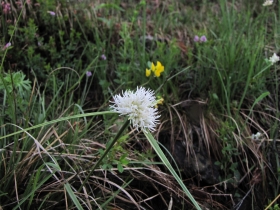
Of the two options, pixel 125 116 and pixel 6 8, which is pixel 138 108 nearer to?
pixel 125 116

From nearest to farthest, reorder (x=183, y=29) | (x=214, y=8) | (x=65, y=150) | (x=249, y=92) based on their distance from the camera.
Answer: (x=65, y=150) → (x=249, y=92) → (x=183, y=29) → (x=214, y=8)

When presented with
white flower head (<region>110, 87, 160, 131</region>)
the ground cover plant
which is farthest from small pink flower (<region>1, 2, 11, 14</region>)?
white flower head (<region>110, 87, 160, 131</region>)

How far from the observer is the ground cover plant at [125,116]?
153 centimetres

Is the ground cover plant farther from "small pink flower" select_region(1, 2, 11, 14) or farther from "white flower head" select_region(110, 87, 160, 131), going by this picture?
"white flower head" select_region(110, 87, 160, 131)

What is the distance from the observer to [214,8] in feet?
10.3

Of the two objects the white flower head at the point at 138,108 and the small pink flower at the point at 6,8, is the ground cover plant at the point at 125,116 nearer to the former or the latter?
the small pink flower at the point at 6,8

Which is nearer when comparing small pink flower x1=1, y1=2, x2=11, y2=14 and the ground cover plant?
the ground cover plant

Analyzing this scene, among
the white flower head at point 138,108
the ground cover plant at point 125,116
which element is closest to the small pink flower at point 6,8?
the ground cover plant at point 125,116

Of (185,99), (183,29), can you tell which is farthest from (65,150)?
(183,29)

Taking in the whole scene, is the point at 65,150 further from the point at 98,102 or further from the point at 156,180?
the point at 98,102

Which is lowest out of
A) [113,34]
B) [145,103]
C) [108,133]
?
[108,133]

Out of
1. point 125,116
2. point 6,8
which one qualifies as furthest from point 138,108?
point 6,8

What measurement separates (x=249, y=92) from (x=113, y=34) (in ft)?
3.27

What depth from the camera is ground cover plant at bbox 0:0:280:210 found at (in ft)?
5.00
